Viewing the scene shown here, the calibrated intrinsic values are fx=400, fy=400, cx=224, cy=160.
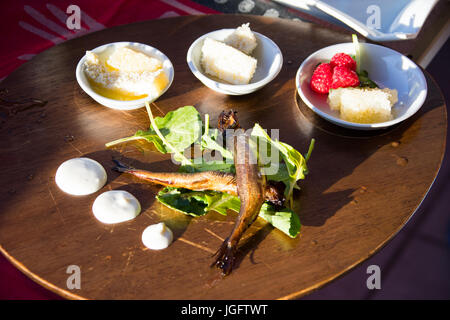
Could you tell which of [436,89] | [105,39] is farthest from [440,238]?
[105,39]

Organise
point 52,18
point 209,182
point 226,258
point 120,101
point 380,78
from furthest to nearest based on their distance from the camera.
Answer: point 52,18, point 380,78, point 120,101, point 209,182, point 226,258

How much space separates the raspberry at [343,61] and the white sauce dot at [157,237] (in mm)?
903

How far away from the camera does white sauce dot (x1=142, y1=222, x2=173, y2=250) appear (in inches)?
43.1

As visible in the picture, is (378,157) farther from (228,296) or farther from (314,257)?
(228,296)

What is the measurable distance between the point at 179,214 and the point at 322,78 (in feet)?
2.47

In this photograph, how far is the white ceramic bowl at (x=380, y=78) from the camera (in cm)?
142

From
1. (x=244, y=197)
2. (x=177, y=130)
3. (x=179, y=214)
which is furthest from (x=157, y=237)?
(x=177, y=130)

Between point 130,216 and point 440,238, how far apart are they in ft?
5.75

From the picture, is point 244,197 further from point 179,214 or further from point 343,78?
point 343,78

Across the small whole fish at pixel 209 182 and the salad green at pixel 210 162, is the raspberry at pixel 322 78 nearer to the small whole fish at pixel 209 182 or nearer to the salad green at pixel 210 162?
the salad green at pixel 210 162

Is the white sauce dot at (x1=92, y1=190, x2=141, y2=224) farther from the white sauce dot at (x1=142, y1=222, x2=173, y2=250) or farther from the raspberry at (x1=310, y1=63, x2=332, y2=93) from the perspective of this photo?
the raspberry at (x1=310, y1=63, x2=332, y2=93)

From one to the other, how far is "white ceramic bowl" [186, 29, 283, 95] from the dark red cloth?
92 cm

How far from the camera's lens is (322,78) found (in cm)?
150

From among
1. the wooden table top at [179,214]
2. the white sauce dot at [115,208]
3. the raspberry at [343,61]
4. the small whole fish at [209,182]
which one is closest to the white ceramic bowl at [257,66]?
the wooden table top at [179,214]
